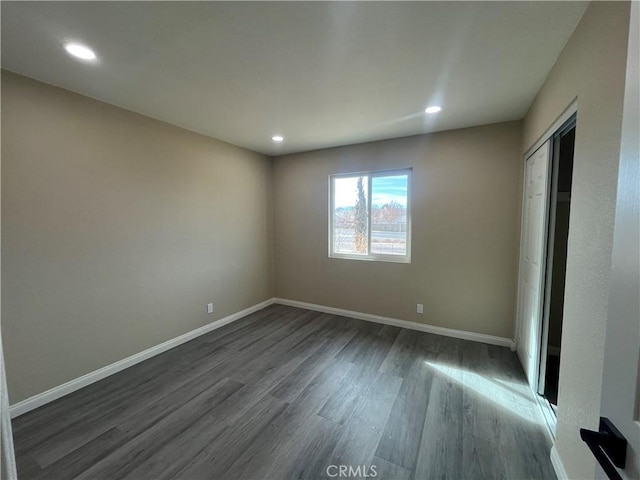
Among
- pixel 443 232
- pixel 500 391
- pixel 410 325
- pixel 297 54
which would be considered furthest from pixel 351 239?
pixel 297 54

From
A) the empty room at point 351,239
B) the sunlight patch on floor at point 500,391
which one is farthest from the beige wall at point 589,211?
the sunlight patch on floor at point 500,391

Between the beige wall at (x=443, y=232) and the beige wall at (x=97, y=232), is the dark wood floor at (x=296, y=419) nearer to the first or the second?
the beige wall at (x=97, y=232)

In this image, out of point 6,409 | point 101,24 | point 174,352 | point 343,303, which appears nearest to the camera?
point 6,409

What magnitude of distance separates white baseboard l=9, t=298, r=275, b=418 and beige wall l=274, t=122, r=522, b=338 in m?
1.75

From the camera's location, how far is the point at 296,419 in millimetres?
1949

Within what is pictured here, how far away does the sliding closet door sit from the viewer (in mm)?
2072

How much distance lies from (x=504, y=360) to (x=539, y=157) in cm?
200

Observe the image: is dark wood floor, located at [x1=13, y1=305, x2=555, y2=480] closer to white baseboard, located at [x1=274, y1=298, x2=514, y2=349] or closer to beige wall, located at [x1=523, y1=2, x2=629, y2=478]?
white baseboard, located at [x1=274, y1=298, x2=514, y2=349]

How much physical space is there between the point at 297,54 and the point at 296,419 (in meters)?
2.53

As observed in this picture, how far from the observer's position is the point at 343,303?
4035 mm

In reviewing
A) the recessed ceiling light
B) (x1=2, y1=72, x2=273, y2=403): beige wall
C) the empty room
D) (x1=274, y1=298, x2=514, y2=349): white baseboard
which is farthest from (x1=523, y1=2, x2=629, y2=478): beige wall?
(x1=2, y1=72, x2=273, y2=403): beige wall

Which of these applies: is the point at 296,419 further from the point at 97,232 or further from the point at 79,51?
the point at 79,51

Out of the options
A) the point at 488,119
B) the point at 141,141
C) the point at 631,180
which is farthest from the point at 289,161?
the point at 631,180

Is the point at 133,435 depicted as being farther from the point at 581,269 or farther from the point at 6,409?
the point at 581,269
